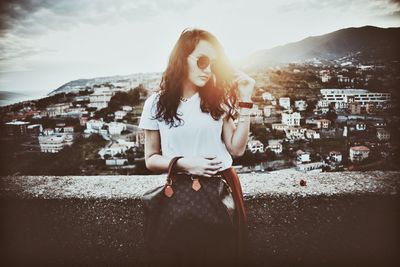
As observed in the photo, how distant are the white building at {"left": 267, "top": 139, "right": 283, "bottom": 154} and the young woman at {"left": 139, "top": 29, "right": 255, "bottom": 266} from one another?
875mm

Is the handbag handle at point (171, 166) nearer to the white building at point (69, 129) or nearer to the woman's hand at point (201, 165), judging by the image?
the woman's hand at point (201, 165)

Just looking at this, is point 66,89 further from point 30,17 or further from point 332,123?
point 332,123

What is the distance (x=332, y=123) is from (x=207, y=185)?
136 centimetres

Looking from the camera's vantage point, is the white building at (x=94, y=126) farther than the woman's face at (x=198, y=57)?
Yes

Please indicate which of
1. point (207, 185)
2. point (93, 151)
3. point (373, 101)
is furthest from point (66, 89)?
point (373, 101)

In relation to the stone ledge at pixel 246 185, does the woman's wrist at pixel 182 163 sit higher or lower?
higher

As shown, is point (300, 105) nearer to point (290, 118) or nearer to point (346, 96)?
point (290, 118)

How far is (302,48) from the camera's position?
250 cm

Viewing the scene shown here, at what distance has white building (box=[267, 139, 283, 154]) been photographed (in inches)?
95.3

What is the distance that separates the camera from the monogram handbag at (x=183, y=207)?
149 cm

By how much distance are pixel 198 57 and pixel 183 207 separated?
2.25 feet

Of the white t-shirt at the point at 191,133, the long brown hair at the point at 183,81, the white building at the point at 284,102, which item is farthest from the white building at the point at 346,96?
the white t-shirt at the point at 191,133

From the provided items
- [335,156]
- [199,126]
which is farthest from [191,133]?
[335,156]

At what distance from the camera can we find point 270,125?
2418 mm
